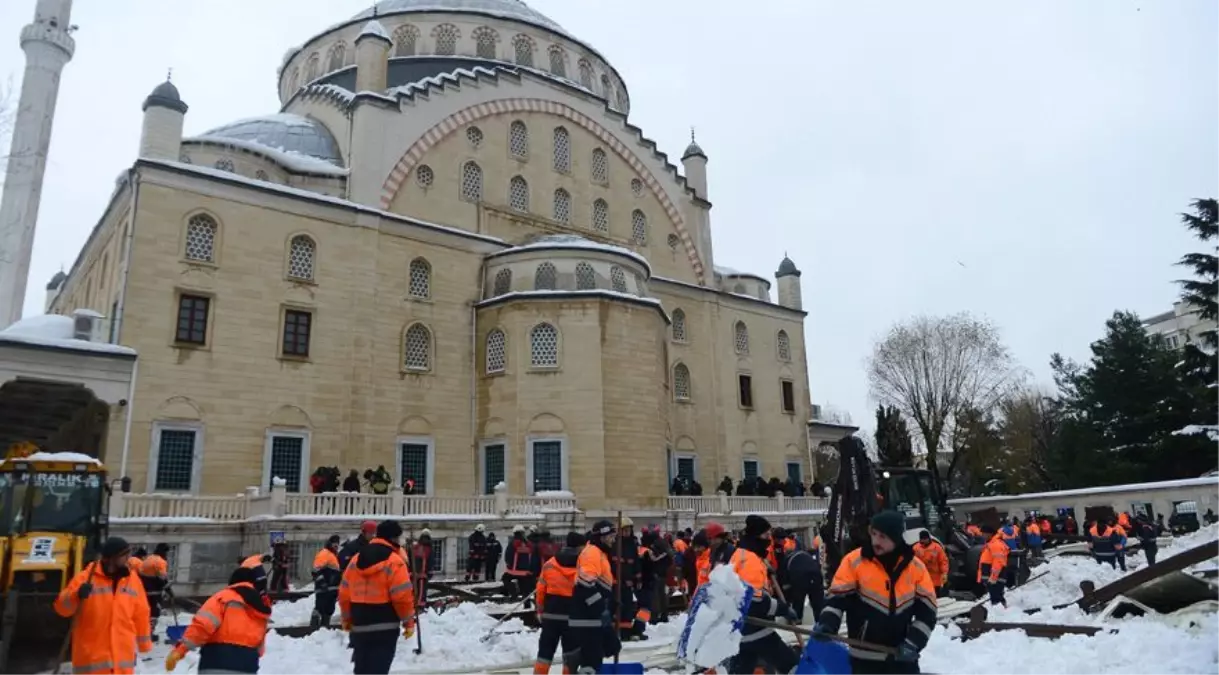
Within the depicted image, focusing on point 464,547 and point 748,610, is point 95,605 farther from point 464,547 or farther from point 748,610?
point 464,547

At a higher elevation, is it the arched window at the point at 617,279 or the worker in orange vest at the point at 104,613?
the arched window at the point at 617,279

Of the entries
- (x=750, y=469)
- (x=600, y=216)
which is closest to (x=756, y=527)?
(x=600, y=216)

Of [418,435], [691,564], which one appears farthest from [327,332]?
[691,564]

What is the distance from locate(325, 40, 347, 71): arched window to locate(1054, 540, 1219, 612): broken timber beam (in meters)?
29.4

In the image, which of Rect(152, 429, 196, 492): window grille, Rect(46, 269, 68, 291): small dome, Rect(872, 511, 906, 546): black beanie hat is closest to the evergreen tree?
Rect(152, 429, 196, 492): window grille

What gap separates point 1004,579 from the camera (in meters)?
13.4

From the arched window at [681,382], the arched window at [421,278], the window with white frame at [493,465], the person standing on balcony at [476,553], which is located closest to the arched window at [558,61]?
the arched window at [421,278]

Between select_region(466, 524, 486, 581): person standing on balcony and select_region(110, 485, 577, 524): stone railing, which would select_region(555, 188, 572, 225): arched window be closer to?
select_region(110, 485, 577, 524): stone railing

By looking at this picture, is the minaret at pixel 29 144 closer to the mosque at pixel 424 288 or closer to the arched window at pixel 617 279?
the mosque at pixel 424 288

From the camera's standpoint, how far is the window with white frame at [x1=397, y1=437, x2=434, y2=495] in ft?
73.7

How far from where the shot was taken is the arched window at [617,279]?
24.7m

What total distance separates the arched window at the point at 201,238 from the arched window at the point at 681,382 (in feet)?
51.2

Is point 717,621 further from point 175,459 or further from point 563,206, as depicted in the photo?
point 563,206

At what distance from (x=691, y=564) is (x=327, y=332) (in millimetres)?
12360
